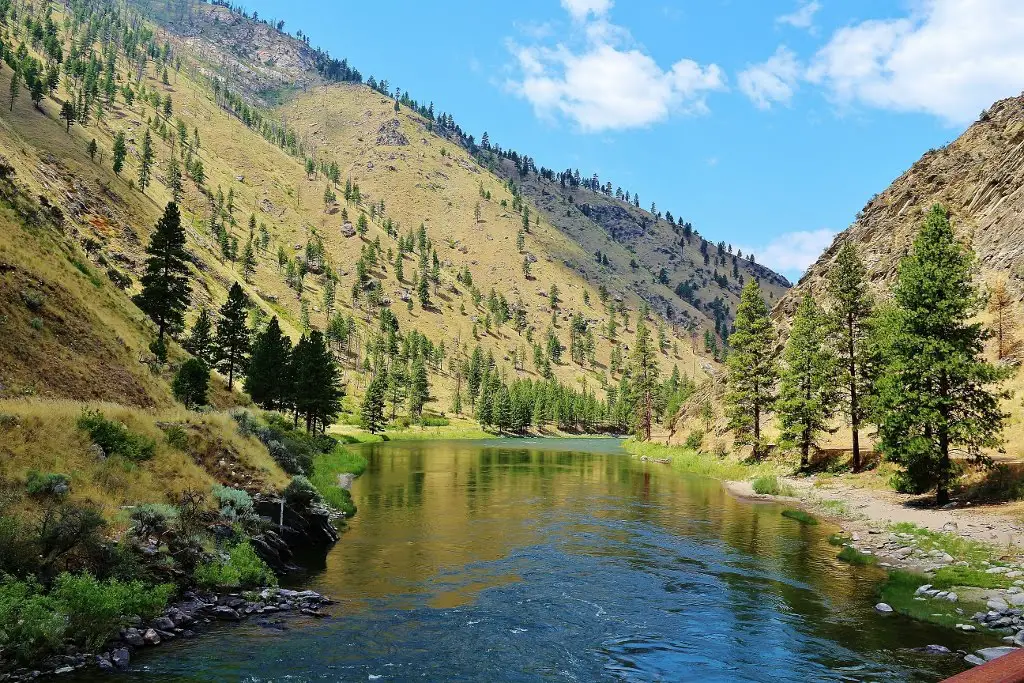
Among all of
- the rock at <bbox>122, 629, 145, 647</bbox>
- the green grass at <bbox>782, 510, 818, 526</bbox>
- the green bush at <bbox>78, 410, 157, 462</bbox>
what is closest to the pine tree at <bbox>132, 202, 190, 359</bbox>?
the green bush at <bbox>78, 410, 157, 462</bbox>

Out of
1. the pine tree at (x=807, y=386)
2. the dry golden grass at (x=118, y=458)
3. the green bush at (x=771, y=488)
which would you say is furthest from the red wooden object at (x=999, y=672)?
the pine tree at (x=807, y=386)

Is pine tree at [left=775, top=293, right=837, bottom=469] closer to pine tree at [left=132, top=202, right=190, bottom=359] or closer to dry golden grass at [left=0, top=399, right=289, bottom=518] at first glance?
dry golden grass at [left=0, top=399, right=289, bottom=518]

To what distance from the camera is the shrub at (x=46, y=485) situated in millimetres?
18297

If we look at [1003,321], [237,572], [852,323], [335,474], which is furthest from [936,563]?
[335,474]

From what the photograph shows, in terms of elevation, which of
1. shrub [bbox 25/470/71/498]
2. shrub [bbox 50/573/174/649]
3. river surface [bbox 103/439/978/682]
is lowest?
river surface [bbox 103/439/978/682]

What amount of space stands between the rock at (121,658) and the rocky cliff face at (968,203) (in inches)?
2551

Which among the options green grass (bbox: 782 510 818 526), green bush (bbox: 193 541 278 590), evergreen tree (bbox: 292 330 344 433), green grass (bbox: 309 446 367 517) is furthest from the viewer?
evergreen tree (bbox: 292 330 344 433)

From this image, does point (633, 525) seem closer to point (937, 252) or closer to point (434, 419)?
point (937, 252)

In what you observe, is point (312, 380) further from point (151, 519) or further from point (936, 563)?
point (936, 563)

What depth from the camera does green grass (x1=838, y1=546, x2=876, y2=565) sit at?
87.4ft

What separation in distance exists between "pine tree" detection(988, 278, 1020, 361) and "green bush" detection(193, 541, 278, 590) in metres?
50.7

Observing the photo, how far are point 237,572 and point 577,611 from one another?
38.2 ft

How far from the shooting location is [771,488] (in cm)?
4906

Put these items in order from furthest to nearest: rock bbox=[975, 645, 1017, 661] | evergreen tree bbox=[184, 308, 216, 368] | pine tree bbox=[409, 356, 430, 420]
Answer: pine tree bbox=[409, 356, 430, 420] < evergreen tree bbox=[184, 308, 216, 368] < rock bbox=[975, 645, 1017, 661]
